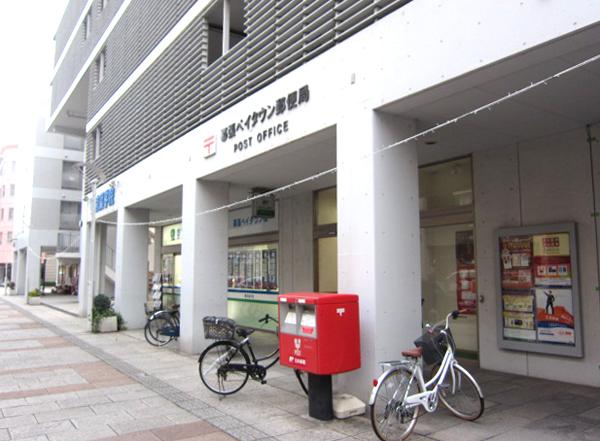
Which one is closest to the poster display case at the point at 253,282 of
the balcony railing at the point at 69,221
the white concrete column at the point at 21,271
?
the balcony railing at the point at 69,221

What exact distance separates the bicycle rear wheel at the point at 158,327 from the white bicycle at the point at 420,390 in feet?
22.4

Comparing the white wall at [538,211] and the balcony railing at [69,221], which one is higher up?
the balcony railing at [69,221]

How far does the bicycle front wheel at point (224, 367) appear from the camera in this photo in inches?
252

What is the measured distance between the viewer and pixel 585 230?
6.52 meters

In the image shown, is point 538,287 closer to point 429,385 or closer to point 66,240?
point 429,385

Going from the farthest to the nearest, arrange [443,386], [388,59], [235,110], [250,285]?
[250,285], [235,110], [388,59], [443,386]

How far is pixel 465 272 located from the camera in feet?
26.9

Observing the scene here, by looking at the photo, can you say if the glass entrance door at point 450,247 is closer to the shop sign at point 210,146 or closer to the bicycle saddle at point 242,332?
the bicycle saddle at point 242,332

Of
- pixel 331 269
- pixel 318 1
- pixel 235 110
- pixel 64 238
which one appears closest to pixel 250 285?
pixel 331 269

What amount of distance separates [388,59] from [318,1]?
5.74ft

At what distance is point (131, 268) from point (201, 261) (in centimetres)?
531

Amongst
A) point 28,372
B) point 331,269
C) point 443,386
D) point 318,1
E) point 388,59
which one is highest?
point 318,1

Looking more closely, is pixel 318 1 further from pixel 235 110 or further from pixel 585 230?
pixel 585 230

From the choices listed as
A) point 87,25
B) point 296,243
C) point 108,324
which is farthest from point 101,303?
point 87,25
